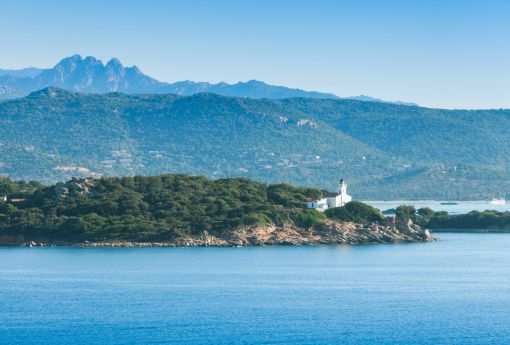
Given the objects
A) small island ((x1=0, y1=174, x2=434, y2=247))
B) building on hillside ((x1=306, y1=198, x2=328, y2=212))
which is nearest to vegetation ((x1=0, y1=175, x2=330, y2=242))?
small island ((x1=0, y1=174, x2=434, y2=247))

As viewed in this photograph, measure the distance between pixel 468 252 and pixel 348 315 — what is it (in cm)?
4197

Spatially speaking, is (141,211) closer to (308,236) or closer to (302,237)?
(302,237)

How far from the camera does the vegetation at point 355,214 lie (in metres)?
110

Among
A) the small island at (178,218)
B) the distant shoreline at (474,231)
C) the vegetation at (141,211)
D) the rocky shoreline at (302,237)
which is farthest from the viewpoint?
the distant shoreline at (474,231)

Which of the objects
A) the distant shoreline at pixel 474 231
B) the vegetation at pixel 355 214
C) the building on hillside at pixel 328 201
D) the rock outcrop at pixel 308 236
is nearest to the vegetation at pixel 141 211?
the rock outcrop at pixel 308 236

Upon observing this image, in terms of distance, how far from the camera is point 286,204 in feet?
366

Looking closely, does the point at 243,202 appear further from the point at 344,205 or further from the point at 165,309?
the point at 165,309

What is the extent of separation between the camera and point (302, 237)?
10444 centimetres

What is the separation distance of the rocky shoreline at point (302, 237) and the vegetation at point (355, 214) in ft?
3.57

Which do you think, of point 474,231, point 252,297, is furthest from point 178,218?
point 252,297

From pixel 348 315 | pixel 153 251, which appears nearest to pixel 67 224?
pixel 153 251

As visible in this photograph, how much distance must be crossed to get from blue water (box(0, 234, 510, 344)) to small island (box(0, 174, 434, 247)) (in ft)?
19.9

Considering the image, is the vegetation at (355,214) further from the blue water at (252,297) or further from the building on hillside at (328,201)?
the blue water at (252,297)

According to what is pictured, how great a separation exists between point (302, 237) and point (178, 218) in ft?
35.9
